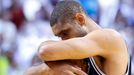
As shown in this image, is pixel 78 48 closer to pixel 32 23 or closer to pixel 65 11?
pixel 65 11

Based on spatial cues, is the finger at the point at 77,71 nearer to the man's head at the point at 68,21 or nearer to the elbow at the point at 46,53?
the elbow at the point at 46,53

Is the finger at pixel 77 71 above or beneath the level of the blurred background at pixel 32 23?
above

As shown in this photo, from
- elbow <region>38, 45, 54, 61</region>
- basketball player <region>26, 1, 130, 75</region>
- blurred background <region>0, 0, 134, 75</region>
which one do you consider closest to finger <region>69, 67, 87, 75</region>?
basketball player <region>26, 1, 130, 75</region>

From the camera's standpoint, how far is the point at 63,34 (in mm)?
2143

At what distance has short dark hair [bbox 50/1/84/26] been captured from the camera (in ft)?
6.98

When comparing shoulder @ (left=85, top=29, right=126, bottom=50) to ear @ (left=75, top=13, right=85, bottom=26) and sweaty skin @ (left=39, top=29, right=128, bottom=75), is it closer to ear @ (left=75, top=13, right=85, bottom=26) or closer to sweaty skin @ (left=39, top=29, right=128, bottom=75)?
sweaty skin @ (left=39, top=29, right=128, bottom=75)

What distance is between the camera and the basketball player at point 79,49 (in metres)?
1.94

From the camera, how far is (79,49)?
1.94m

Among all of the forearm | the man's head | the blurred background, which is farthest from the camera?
the blurred background

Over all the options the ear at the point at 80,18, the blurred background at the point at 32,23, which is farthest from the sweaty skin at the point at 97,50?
the blurred background at the point at 32,23

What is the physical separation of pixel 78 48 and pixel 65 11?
11.0 inches

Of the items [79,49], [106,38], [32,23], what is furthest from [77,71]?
[32,23]

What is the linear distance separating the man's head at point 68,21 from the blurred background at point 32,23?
3198 mm

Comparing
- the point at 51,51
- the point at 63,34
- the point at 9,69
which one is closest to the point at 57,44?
the point at 51,51
